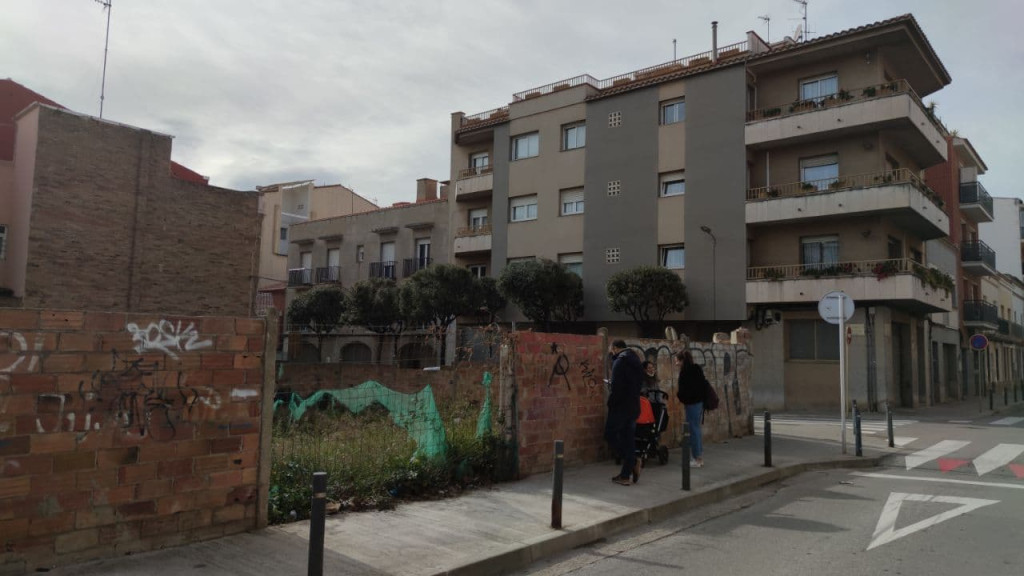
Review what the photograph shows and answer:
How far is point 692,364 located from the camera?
35.7 ft

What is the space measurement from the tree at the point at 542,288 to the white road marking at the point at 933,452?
57.0 feet

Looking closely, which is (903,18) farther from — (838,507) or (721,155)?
(838,507)

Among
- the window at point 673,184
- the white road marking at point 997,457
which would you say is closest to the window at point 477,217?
the window at point 673,184

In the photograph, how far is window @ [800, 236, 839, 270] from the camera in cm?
2716

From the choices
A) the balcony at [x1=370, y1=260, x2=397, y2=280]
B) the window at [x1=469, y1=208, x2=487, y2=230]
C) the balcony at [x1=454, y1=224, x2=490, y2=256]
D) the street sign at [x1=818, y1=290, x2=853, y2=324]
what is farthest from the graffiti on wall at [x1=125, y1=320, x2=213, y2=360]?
the balcony at [x1=370, y1=260, x2=397, y2=280]

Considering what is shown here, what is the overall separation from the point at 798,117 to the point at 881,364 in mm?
9567

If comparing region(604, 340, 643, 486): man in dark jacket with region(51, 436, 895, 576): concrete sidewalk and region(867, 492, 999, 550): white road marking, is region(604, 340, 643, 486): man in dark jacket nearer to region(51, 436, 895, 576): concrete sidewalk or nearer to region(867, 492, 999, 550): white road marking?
region(51, 436, 895, 576): concrete sidewalk

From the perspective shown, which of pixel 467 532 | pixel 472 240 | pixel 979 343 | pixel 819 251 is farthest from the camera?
pixel 472 240

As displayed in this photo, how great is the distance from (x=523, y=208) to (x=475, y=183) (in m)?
3.46

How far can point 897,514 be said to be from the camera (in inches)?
317

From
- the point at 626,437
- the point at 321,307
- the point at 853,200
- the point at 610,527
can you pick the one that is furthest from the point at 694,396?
the point at 321,307

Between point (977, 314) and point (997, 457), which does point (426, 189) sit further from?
point (997, 457)

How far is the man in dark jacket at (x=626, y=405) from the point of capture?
905 cm

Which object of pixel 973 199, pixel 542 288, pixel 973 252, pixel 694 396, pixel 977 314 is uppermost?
pixel 973 199
